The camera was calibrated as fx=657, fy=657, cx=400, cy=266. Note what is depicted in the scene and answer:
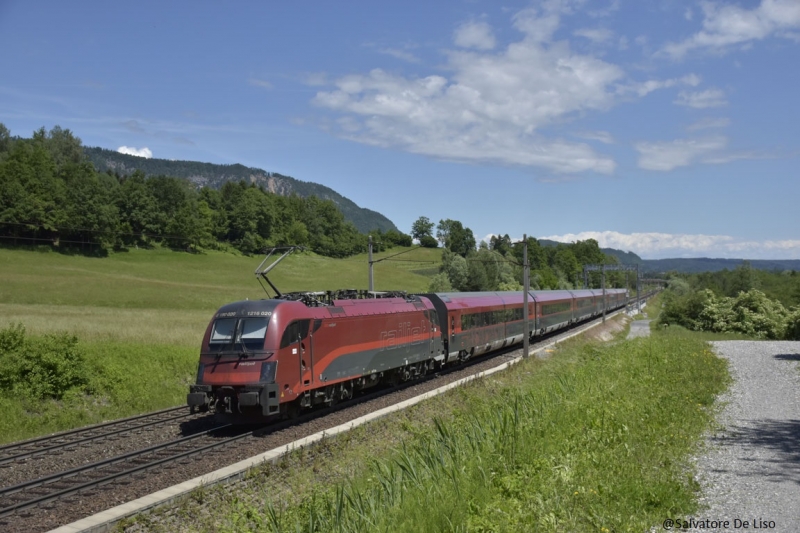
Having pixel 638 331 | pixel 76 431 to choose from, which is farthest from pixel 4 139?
pixel 76 431

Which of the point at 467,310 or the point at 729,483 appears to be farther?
the point at 467,310

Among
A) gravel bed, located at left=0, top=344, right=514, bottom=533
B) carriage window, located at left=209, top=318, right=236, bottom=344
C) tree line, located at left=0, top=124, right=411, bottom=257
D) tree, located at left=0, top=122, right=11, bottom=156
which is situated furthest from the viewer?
tree, located at left=0, top=122, right=11, bottom=156

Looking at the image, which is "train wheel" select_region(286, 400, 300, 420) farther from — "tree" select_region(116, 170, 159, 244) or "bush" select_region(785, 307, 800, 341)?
"tree" select_region(116, 170, 159, 244)

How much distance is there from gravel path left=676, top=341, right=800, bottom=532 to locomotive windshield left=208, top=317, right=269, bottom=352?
1017cm

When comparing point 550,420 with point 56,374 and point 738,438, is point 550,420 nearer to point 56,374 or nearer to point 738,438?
point 738,438

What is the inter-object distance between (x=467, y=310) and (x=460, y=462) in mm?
20107

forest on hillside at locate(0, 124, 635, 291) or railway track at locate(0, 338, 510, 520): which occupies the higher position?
forest on hillside at locate(0, 124, 635, 291)

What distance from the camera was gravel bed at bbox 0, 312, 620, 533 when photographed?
10203 millimetres

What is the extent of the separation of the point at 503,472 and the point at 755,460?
435cm

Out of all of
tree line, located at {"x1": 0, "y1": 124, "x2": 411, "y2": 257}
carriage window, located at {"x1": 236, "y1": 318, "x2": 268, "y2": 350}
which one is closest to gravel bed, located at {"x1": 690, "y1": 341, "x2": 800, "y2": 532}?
carriage window, located at {"x1": 236, "y1": 318, "x2": 268, "y2": 350}

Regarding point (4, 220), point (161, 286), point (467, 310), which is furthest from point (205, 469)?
point (4, 220)

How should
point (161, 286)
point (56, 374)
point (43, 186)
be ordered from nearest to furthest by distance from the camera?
point (56, 374), point (161, 286), point (43, 186)

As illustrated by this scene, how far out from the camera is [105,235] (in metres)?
83.4

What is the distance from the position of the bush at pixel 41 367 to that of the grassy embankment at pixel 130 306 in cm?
34
